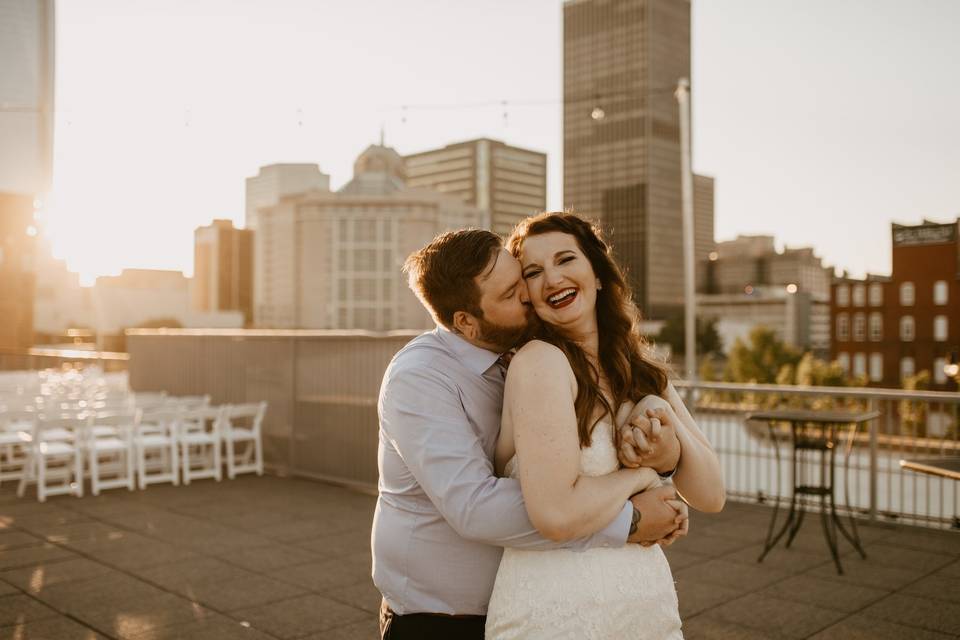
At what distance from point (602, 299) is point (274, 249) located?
13872cm

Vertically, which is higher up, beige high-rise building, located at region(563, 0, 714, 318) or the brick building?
beige high-rise building, located at region(563, 0, 714, 318)

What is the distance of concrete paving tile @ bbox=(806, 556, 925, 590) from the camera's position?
19.4 ft

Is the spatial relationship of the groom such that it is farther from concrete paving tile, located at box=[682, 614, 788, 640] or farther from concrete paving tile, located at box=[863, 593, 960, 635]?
concrete paving tile, located at box=[863, 593, 960, 635]

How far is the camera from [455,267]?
2.02m

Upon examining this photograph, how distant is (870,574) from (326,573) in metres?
4.04

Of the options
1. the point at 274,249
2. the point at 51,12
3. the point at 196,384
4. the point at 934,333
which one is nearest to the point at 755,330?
the point at 934,333

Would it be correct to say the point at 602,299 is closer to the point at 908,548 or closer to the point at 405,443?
the point at 405,443

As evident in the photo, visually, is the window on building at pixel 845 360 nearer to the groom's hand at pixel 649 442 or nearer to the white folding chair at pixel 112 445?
the white folding chair at pixel 112 445

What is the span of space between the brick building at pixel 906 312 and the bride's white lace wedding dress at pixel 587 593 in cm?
9674

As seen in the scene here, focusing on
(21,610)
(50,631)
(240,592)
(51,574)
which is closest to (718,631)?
(240,592)

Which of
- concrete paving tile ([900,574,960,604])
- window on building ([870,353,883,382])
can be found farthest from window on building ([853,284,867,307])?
concrete paving tile ([900,574,960,604])

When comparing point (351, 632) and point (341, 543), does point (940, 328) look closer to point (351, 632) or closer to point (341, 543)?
point (341, 543)

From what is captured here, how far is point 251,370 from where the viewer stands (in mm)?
11727

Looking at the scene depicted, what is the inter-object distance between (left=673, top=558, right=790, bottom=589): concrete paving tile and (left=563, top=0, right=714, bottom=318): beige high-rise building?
93.6 metres
